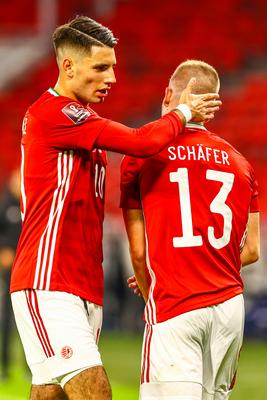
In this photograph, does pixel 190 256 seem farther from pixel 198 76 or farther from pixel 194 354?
pixel 198 76

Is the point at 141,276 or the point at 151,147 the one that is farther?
the point at 141,276

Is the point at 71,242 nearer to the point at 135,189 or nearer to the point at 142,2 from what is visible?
the point at 135,189

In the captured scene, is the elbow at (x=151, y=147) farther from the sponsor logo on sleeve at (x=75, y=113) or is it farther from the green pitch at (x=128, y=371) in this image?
the green pitch at (x=128, y=371)

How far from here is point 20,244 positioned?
495cm

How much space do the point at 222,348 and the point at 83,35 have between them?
157 cm

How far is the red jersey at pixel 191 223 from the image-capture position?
471 centimetres

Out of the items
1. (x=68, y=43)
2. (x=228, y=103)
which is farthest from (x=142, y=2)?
(x=68, y=43)

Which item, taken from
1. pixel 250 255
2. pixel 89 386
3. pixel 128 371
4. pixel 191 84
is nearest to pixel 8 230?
pixel 128 371

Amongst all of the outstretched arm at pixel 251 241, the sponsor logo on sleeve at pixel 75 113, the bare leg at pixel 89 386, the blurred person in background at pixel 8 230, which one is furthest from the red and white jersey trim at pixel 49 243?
the blurred person in background at pixel 8 230

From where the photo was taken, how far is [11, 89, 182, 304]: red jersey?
190 inches

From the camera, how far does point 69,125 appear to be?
4844 mm

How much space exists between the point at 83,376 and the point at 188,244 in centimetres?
75

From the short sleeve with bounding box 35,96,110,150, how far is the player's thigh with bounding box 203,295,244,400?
3.15 ft

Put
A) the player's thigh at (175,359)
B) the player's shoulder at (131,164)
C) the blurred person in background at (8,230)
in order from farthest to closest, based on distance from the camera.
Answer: the blurred person in background at (8,230), the player's shoulder at (131,164), the player's thigh at (175,359)
